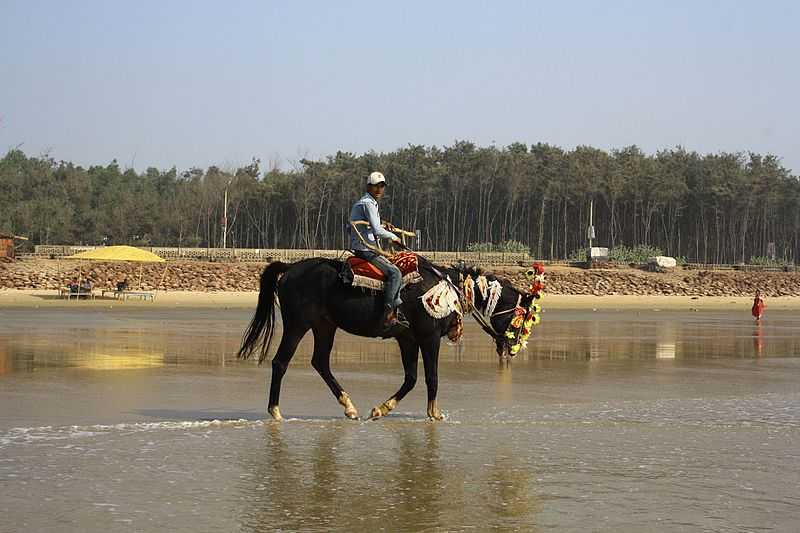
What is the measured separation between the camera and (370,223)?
13000 mm

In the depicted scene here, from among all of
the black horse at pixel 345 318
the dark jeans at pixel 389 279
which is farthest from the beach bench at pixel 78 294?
the dark jeans at pixel 389 279

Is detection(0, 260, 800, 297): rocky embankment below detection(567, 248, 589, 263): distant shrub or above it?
below

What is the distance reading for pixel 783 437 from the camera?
1194 centimetres

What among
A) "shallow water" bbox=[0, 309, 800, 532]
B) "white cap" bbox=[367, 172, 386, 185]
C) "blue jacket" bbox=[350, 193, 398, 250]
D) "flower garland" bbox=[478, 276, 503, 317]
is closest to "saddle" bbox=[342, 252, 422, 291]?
"blue jacket" bbox=[350, 193, 398, 250]

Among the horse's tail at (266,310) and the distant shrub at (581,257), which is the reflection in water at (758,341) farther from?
the distant shrub at (581,257)

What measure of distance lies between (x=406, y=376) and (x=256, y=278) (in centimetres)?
5347

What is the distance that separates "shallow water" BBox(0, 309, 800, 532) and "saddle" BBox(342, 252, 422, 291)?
1713 millimetres

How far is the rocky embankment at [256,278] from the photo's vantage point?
60812mm

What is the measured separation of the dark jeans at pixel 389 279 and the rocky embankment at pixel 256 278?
45.0 m

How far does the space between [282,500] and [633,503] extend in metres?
2.84

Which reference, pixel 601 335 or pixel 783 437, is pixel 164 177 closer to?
pixel 601 335

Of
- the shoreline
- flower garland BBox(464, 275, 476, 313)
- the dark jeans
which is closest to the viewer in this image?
the dark jeans

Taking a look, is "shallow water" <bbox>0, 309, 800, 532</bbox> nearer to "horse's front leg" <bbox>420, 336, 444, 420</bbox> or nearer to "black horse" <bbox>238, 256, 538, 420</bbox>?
"horse's front leg" <bbox>420, 336, 444, 420</bbox>

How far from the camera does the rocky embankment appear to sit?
6081 cm
